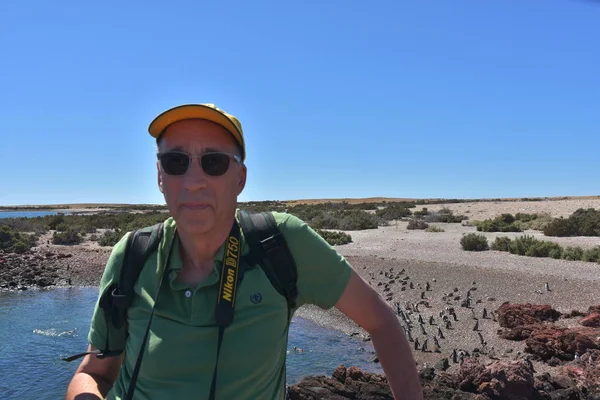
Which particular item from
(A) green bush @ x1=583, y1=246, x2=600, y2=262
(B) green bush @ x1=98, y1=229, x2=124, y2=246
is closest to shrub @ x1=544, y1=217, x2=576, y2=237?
(A) green bush @ x1=583, y1=246, x2=600, y2=262

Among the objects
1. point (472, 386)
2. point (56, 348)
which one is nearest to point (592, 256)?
point (472, 386)

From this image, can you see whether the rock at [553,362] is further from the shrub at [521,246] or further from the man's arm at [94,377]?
the shrub at [521,246]

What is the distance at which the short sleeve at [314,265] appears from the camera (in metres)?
1.84

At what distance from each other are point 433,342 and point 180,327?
8.03 metres

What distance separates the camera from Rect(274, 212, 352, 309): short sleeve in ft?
6.04

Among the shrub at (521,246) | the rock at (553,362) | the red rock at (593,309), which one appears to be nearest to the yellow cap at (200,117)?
the rock at (553,362)

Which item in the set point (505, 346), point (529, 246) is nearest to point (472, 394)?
point (505, 346)

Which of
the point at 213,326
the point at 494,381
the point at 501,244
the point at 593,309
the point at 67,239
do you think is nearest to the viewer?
the point at 213,326

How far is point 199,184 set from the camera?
73.9 inches

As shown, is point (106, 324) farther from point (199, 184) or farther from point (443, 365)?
point (443, 365)

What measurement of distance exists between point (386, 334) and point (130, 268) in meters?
0.95

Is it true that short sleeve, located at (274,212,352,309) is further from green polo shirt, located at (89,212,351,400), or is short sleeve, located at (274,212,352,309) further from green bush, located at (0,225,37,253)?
green bush, located at (0,225,37,253)

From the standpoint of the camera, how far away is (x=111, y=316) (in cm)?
189

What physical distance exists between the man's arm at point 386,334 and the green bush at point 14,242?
24.8 metres
